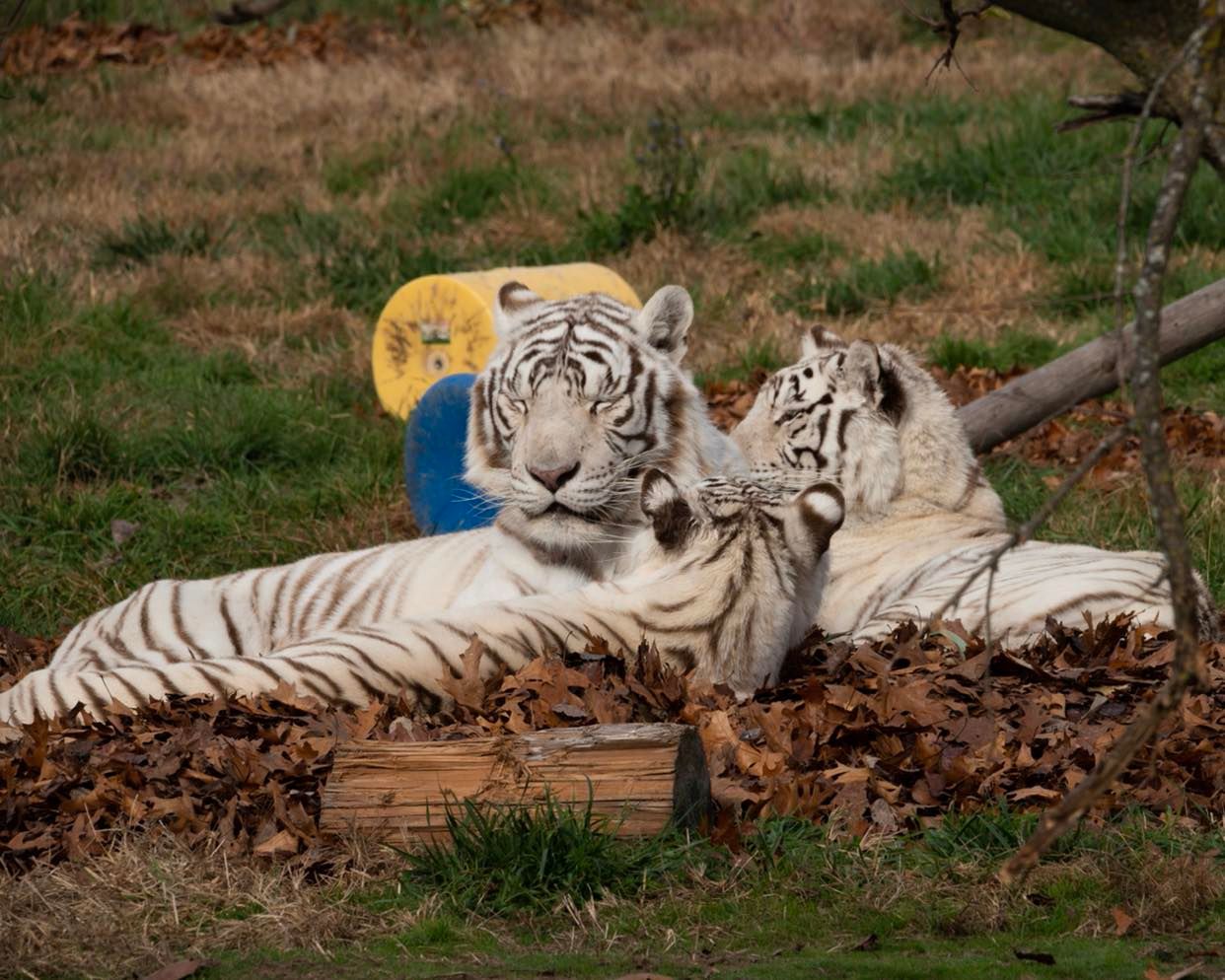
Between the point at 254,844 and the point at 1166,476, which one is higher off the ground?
the point at 1166,476

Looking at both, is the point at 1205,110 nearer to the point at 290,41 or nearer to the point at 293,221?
the point at 293,221

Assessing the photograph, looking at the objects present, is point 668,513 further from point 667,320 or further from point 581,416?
point 667,320

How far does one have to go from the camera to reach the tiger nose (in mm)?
4949

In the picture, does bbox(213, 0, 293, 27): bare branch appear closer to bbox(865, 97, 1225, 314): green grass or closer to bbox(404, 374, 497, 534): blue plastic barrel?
bbox(404, 374, 497, 534): blue plastic barrel

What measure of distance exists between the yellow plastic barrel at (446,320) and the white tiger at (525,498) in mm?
2165

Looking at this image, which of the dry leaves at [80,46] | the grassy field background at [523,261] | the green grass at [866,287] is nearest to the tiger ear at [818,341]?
the grassy field background at [523,261]

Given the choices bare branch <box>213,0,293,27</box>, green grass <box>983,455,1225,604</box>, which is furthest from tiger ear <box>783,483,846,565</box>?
bare branch <box>213,0,293,27</box>

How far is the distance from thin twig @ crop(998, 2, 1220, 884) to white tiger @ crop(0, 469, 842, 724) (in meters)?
2.44

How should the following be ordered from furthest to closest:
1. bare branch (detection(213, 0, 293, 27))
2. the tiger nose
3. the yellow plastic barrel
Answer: the yellow plastic barrel, the tiger nose, bare branch (detection(213, 0, 293, 27))

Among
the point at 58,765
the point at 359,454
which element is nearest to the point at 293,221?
the point at 359,454

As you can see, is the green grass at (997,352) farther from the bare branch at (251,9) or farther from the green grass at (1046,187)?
the bare branch at (251,9)

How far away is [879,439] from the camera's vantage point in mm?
6148

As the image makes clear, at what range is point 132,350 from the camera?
30.9ft

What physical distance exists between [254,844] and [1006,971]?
1.65 meters
